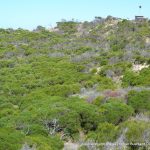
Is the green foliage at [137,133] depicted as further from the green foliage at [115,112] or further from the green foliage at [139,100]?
the green foliage at [139,100]

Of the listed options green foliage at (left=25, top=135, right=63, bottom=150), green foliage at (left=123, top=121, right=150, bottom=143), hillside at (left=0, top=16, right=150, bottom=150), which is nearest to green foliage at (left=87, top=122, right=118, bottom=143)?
hillside at (left=0, top=16, right=150, bottom=150)

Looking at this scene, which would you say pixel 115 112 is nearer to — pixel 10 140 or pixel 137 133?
pixel 137 133

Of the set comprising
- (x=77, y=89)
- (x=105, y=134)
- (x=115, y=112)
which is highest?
(x=77, y=89)

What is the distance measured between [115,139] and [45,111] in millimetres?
4761

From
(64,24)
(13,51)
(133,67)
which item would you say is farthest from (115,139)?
(64,24)

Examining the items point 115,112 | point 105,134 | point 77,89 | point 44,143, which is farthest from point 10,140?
point 77,89

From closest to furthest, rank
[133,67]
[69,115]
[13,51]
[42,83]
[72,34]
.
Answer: [69,115], [42,83], [133,67], [13,51], [72,34]

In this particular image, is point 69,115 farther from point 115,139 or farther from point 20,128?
point 115,139

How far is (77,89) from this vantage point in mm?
26734

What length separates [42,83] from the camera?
30.1 m

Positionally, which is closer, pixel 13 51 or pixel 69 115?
pixel 69 115

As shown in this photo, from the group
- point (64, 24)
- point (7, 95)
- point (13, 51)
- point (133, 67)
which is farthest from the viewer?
point (64, 24)

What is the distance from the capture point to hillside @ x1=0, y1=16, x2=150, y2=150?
1638cm

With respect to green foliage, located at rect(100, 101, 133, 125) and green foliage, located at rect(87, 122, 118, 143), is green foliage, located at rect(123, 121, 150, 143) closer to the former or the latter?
green foliage, located at rect(87, 122, 118, 143)
